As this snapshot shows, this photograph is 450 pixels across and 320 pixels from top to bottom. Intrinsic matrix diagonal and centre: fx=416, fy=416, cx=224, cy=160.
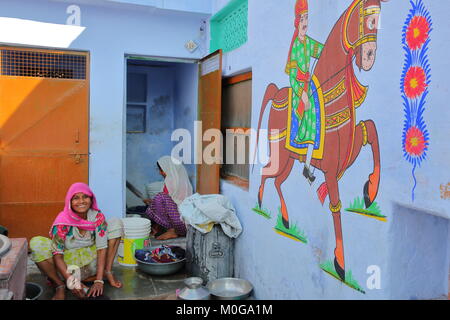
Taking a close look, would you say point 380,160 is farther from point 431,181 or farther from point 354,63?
point 354,63

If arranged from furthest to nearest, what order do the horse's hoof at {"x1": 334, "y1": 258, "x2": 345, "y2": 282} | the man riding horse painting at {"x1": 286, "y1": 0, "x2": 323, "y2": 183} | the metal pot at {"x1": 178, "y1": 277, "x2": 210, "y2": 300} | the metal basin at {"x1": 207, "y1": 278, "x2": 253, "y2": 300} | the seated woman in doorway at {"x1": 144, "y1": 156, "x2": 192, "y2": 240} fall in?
the seated woman in doorway at {"x1": 144, "y1": 156, "x2": 192, "y2": 240}, the metal basin at {"x1": 207, "y1": 278, "x2": 253, "y2": 300}, the metal pot at {"x1": 178, "y1": 277, "x2": 210, "y2": 300}, the man riding horse painting at {"x1": 286, "y1": 0, "x2": 323, "y2": 183}, the horse's hoof at {"x1": 334, "y1": 258, "x2": 345, "y2": 282}

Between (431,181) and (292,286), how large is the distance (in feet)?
5.13

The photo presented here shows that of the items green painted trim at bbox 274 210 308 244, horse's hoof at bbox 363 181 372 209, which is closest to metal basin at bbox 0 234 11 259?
green painted trim at bbox 274 210 308 244

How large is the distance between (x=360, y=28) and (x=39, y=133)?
154 inches

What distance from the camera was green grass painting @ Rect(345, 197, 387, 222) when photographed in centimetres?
220

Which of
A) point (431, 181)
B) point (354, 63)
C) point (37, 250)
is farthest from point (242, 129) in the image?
point (431, 181)

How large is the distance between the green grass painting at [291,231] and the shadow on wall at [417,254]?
2.82ft

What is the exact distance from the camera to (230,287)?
3732 millimetres

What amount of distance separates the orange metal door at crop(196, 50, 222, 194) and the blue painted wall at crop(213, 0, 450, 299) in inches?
43.8

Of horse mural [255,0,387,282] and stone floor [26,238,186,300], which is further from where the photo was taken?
stone floor [26,238,186,300]

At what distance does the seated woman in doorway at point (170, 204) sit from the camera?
18.0ft

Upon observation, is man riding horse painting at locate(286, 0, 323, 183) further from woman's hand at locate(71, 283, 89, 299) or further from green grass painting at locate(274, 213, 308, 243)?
woman's hand at locate(71, 283, 89, 299)

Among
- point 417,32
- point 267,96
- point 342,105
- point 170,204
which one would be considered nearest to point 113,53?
point 170,204

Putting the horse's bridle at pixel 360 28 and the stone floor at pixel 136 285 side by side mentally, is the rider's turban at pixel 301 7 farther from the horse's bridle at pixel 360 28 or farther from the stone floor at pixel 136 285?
the stone floor at pixel 136 285
